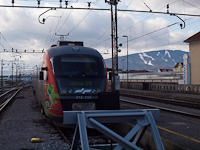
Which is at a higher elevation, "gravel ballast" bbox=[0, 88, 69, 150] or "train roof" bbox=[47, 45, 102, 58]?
"train roof" bbox=[47, 45, 102, 58]

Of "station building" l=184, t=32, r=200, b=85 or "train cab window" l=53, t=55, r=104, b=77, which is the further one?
"station building" l=184, t=32, r=200, b=85

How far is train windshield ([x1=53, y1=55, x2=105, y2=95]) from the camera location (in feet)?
33.3

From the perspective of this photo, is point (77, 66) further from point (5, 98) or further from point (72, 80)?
point (5, 98)

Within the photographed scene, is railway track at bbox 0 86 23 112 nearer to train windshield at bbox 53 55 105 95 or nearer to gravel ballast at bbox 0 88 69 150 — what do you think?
gravel ballast at bbox 0 88 69 150

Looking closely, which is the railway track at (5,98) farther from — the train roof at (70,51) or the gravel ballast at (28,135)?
the train roof at (70,51)

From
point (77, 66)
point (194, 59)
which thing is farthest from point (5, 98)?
point (194, 59)

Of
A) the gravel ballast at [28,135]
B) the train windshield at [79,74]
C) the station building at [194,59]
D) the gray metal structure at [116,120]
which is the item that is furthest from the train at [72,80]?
the station building at [194,59]

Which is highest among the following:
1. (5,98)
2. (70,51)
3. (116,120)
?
(70,51)

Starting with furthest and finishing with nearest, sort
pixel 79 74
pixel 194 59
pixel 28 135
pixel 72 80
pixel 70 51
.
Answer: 1. pixel 194 59
2. pixel 70 51
3. pixel 79 74
4. pixel 72 80
5. pixel 28 135

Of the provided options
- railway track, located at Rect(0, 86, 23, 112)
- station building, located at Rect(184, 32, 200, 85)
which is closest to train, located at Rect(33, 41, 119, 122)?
railway track, located at Rect(0, 86, 23, 112)

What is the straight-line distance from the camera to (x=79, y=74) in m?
10.6

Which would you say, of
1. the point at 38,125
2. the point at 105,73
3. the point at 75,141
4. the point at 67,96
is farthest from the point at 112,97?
the point at 38,125

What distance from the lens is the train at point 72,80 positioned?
984cm

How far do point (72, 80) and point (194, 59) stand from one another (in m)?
31.1
